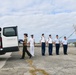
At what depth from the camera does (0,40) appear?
18906mm

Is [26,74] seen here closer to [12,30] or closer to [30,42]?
[12,30]

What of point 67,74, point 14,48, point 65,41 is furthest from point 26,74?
point 65,41

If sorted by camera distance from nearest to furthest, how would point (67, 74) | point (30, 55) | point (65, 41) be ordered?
point (67, 74), point (30, 55), point (65, 41)

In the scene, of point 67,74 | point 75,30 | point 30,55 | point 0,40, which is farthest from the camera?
point 75,30

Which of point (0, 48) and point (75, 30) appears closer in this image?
point (0, 48)

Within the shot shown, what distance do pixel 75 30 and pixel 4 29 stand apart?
29.5m

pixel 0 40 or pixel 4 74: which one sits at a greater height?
pixel 0 40

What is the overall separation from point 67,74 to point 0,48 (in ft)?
26.1

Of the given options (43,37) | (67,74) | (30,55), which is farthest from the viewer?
(43,37)

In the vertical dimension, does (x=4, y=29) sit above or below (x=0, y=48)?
above

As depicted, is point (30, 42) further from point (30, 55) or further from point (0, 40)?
point (0, 40)

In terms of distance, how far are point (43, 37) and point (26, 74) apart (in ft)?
36.6

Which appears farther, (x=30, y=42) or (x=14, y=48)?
(x=30, y=42)

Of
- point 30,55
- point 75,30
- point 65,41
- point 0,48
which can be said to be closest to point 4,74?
point 0,48
